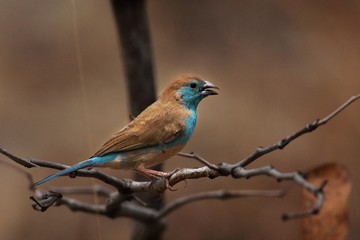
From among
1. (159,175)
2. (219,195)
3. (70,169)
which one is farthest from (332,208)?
(70,169)

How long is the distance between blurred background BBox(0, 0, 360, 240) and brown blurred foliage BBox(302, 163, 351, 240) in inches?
78.0

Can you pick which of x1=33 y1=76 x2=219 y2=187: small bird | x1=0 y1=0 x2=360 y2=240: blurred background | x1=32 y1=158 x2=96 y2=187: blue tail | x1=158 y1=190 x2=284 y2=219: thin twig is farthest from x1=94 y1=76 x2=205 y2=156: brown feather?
x1=0 y1=0 x2=360 y2=240: blurred background

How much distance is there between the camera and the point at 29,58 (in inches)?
262

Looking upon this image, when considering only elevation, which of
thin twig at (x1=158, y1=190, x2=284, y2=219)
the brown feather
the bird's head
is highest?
the bird's head

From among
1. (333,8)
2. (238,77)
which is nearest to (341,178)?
(238,77)

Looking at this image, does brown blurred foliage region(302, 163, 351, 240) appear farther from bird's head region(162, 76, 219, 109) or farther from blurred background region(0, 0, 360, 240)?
blurred background region(0, 0, 360, 240)

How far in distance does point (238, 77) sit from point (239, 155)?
80cm

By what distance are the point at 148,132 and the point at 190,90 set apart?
13.2 inches

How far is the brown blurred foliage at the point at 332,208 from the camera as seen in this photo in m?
3.48

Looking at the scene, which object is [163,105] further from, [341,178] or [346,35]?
[346,35]

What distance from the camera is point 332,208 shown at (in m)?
3.50

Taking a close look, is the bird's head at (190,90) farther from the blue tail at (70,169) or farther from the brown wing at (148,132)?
the blue tail at (70,169)

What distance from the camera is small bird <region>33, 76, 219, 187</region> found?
3.34m

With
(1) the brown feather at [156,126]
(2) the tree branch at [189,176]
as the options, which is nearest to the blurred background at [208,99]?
(2) the tree branch at [189,176]
